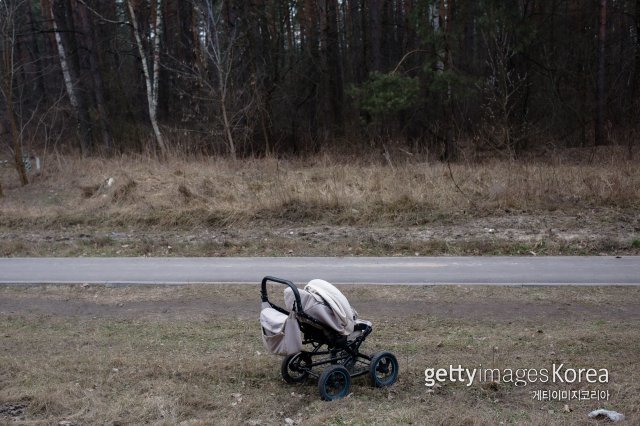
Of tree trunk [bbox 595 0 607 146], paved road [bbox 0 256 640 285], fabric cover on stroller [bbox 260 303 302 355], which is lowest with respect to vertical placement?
paved road [bbox 0 256 640 285]

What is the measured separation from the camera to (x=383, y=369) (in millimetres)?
5969

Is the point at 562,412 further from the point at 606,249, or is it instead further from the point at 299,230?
the point at 299,230

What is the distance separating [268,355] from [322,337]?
1.14m

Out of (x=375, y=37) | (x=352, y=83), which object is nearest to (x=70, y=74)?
(x=352, y=83)

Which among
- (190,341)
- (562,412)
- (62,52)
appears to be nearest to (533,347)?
(562,412)

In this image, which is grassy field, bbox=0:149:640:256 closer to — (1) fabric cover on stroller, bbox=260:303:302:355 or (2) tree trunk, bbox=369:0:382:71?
(1) fabric cover on stroller, bbox=260:303:302:355

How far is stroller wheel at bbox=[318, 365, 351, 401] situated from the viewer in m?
5.56

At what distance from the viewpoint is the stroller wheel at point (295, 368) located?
5.94 metres

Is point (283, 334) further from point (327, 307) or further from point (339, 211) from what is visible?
point (339, 211)

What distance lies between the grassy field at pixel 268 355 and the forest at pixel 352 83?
12.5 meters

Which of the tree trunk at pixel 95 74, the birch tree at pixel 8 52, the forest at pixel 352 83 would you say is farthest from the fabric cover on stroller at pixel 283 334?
the tree trunk at pixel 95 74

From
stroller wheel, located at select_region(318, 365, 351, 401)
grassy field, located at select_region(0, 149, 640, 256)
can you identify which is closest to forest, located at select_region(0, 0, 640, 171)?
grassy field, located at select_region(0, 149, 640, 256)

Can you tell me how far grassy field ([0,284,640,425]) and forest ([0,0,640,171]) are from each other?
41.0 ft

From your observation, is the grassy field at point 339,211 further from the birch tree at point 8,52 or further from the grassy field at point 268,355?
the grassy field at point 268,355
